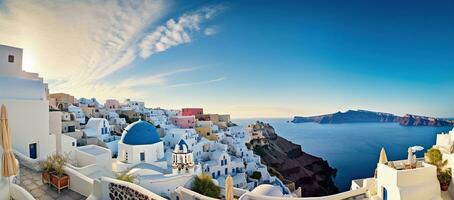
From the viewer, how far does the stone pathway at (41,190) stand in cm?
717

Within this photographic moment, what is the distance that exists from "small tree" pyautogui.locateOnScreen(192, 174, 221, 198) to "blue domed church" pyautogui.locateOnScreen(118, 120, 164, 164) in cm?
675

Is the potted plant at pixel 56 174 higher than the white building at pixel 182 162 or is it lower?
higher

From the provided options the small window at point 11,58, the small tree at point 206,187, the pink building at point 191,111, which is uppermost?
the small window at point 11,58

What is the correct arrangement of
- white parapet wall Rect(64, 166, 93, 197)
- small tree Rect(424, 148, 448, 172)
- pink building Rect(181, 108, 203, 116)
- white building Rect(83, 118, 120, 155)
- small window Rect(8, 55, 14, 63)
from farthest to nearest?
pink building Rect(181, 108, 203, 116) → white building Rect(83, 118, 120, 155) → small window Rect(8, 55, 14, 63) → small tree Rect(424, 148, 448, 172) → white parapet wall Rect(64, 166, 93, 197)

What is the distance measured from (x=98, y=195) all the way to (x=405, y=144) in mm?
71958

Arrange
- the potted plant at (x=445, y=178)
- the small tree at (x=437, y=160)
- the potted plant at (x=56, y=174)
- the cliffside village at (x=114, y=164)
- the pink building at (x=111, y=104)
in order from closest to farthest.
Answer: the cliffside village at (x=114, y=164), the potted plant at (x=56, y=174), the potted plant at (x=445, y=178), the small tree at (x=437, y=160), the pink building at (x=111, y=104)

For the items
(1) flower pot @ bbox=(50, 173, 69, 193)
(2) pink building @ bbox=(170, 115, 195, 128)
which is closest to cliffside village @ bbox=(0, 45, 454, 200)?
(1) flower pot @ bbox=(50, 173, 69, 193)

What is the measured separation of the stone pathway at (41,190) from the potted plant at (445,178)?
443 inches

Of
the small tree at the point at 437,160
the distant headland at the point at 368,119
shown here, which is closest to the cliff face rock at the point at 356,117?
the distant headland at the point at 368,119

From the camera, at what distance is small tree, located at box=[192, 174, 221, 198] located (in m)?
9.80

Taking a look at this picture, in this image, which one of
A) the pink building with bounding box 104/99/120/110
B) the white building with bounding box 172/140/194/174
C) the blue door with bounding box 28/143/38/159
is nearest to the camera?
the blue door with bounding box 28/143/38/159

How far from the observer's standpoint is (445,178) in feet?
27.9

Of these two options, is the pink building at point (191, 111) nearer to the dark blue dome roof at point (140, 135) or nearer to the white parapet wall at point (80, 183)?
the dark blue dome roof at point (140, 135)

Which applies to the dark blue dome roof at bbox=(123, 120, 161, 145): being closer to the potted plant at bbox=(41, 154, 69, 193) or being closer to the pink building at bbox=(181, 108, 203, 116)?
the potted plant at bbox=(41, 154, 69, 193)
